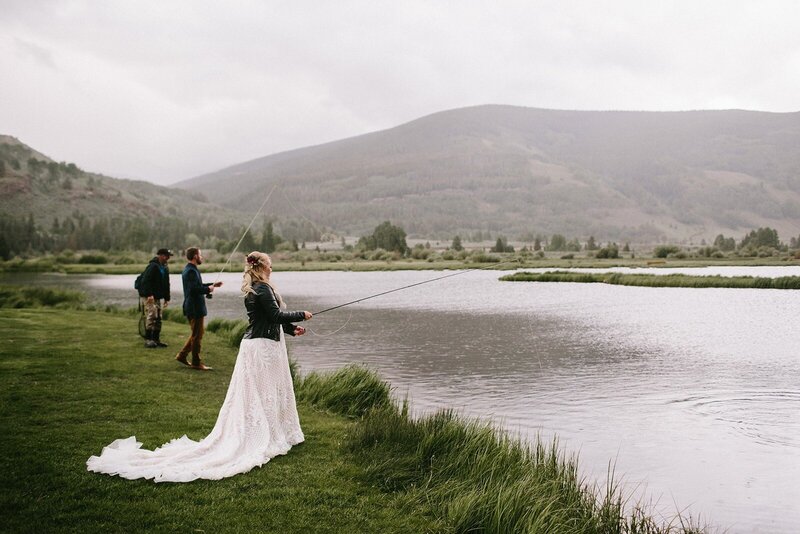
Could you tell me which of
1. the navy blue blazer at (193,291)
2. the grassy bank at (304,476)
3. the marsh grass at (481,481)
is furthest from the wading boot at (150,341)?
the marsh grass at (481,481)

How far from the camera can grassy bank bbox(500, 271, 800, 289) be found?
160ft

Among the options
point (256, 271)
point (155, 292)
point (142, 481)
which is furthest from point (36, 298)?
point (142, 481)

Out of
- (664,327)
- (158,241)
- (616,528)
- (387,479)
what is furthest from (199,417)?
(158,241)

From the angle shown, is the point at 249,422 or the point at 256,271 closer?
the point at 249,422

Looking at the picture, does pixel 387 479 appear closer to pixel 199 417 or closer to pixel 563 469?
pixel 563 469

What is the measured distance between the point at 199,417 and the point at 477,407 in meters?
6.28

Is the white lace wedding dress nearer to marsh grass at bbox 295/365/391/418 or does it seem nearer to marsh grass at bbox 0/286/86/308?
marsh grass at bbox 295/365/391/418

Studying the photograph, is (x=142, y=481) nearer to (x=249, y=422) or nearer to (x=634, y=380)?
(x=249, y=422)

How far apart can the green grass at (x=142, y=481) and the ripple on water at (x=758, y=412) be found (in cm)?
787

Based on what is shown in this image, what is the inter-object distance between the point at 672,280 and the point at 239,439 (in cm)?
5346

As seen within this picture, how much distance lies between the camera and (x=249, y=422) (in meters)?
A: 7.47

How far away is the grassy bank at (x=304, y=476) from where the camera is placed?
5.89m

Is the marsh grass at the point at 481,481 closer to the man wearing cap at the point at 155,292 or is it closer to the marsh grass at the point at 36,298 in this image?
the man wearing cap at the point at 155,292

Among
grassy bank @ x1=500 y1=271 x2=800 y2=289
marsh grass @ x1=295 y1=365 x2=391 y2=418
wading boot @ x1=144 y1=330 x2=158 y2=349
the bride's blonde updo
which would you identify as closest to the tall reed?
marsh grass @ x1=295 y1=365 x2=391 y2=418
